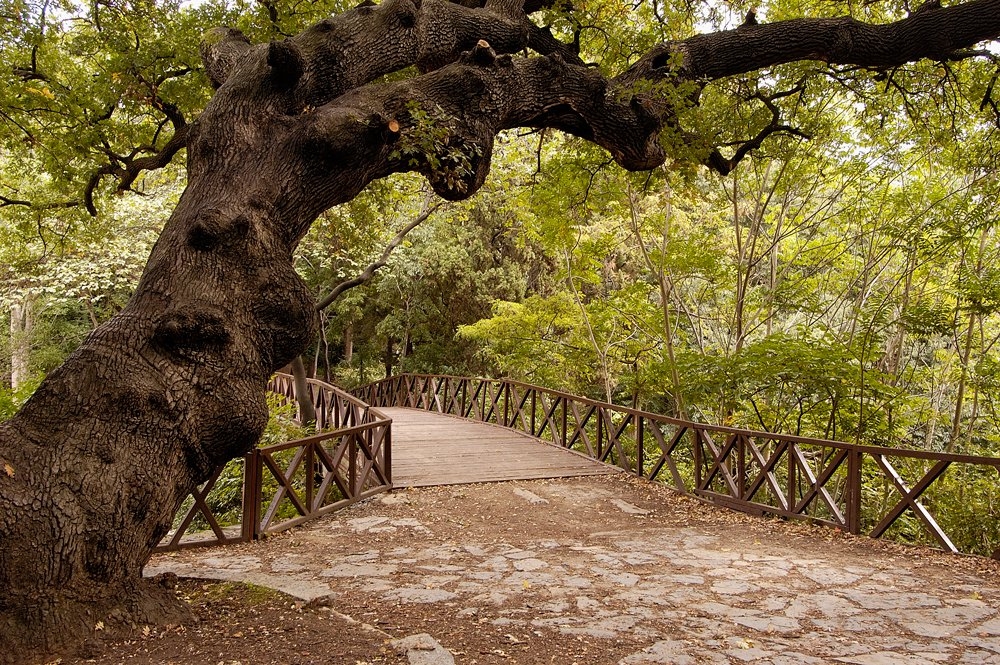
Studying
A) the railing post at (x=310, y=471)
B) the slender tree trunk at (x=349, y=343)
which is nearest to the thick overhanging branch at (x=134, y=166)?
the railing post at (x=310, y=471)

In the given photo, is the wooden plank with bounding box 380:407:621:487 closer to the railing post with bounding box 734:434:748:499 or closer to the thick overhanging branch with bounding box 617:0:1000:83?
the railing post with bounding box 734:434:748:499

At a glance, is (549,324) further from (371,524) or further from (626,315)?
(371,524)

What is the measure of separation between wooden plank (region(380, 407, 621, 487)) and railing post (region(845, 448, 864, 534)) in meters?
3.41

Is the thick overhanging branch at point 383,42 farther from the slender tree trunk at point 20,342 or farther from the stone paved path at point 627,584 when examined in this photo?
the slender tree trunk at point 20,342

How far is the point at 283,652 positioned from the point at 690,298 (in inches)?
606

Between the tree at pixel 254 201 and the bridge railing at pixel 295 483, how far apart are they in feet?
2.26

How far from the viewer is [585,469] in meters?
9.26

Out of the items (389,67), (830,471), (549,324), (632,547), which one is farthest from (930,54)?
(549,324)

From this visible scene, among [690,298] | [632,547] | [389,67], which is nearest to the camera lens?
[389,67]

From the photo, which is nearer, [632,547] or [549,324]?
[632,547]

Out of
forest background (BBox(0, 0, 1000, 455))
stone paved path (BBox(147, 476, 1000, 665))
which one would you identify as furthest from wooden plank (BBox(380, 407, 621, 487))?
forest background (BBox(0, 0, 1000, 455))

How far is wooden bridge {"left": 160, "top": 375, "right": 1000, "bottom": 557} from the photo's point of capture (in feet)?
19.8

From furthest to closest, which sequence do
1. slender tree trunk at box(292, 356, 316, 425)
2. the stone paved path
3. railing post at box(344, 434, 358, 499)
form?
slender tree trunk at box(292, 356, 316, 425), railing post at box(344, 434, 358, 499), the stone paved path

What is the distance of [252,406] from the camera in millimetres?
3441
